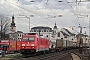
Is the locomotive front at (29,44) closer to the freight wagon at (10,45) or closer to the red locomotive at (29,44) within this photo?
the red locomotive at (29,44)

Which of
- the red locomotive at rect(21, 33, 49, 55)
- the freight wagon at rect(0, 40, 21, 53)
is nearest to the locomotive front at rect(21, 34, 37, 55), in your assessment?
the red locomotive at rect(21, 33, 49, 55)

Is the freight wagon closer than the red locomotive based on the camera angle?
No

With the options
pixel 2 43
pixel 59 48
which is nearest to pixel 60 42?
pixel 59 48

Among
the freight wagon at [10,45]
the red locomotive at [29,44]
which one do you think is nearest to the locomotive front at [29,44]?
the red locomotive at [29,44]

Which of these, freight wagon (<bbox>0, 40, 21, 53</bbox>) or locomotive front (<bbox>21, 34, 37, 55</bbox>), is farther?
freight wagon (<bbox>0, 40, 21, 53</bbox>)

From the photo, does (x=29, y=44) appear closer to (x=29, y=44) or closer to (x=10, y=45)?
(x=29, y=44)

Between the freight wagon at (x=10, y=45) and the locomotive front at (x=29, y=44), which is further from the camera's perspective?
the freight wagon at (x=10, y=45)

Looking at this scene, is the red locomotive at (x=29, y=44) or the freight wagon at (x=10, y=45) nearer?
the red locomotive at (x=29, y=44)

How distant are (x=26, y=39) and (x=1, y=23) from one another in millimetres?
54044

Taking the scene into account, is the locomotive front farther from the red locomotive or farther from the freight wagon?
the freight wagon

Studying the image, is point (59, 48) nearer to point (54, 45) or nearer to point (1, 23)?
point (54, 45)

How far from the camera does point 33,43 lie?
3759cm

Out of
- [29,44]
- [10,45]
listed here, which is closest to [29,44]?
[29,44]

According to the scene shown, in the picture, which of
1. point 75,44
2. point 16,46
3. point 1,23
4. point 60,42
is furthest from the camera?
point 75,44
